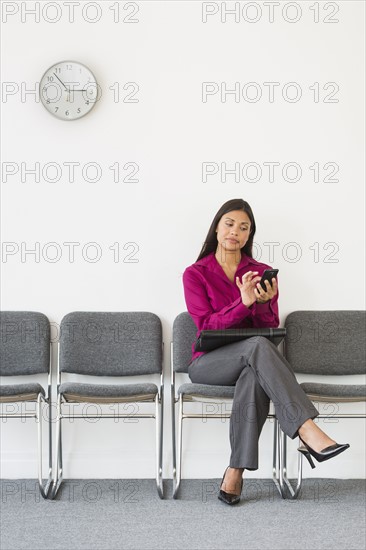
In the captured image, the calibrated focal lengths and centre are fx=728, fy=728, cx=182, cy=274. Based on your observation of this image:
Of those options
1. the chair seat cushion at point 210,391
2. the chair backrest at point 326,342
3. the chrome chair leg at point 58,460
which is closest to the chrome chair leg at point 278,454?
the chair backrest at point 326,342

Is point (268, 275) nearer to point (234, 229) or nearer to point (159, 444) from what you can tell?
point (234, 229)

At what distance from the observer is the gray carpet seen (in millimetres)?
2730

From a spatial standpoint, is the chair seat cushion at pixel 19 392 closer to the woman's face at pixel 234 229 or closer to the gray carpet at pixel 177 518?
the gray carpet at pixel 177 518

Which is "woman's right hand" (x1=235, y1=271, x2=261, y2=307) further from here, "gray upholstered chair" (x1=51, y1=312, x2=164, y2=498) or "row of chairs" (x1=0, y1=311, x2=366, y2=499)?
"gray upholstered chair" (x1=51, y1=312, x2=164, y2=498)

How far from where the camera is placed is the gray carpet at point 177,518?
273cm

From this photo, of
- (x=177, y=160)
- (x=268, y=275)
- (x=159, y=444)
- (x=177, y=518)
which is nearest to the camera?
(x=177, y=518)

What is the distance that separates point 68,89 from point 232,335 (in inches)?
63.8

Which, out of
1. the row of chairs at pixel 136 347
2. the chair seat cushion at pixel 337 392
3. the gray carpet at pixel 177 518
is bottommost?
the gray carpet at pixel 177 518

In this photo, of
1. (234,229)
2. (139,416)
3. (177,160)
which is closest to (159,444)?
(139,416)

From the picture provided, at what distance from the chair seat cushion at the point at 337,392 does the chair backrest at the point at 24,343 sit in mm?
1352

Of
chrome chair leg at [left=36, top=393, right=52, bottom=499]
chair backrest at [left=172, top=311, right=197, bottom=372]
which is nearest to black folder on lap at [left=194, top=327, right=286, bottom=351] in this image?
chair backrest at [left=172, top=311, right=197, bottom=372]

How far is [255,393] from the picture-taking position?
10.5ft

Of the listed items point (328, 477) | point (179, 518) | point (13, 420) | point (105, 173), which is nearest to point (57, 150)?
point (105, 173)

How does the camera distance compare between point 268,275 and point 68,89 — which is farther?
point 68,89
